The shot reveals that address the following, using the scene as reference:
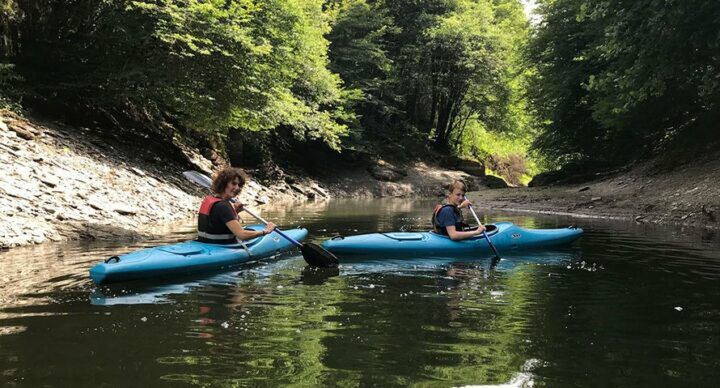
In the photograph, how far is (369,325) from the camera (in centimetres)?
430

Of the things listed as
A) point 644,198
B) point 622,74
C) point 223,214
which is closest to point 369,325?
point 223,214

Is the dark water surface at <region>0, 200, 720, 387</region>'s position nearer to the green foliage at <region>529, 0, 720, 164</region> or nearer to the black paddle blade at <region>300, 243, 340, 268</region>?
the black paddle blade at <region>300, 243, 340, 268</region>

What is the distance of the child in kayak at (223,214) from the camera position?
22.1 feet

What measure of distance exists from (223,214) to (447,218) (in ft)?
10.8

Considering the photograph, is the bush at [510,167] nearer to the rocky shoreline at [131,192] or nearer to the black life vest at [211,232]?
the rocky shoreline at [131,192]

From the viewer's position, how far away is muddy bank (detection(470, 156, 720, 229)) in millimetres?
11797

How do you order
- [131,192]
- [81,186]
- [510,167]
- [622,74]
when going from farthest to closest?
[510,167] → [622,74] → [131,192] → [81,186]

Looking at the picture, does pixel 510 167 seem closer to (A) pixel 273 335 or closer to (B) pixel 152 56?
(B) pixel 152 56

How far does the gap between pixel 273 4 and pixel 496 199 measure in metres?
9.74

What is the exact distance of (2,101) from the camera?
38.9 ft

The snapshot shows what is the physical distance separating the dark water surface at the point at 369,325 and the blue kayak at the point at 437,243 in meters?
0.48

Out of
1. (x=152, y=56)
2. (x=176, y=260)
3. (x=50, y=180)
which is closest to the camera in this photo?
(x=176, y=260)

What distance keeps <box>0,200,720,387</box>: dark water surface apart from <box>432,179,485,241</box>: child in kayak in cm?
83

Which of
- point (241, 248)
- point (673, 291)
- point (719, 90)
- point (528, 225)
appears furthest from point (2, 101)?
point (719, 90)
